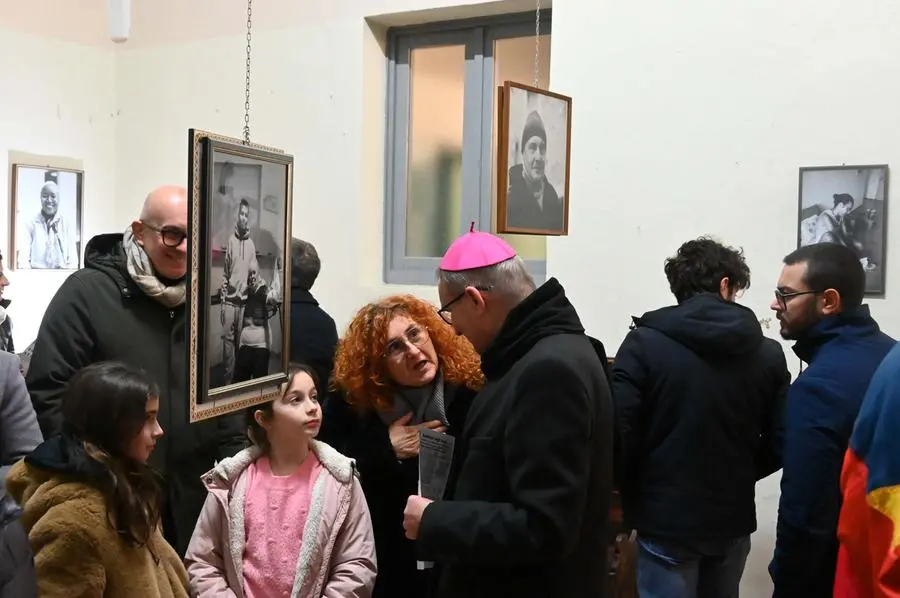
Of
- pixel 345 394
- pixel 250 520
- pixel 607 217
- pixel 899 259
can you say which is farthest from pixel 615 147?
pixel 250 520

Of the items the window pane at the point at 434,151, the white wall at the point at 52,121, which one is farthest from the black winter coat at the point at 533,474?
the white wall at the point at 52,121

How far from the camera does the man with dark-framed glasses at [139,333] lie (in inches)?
101

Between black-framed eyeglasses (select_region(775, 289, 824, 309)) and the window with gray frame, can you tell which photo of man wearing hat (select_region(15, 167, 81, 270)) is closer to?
the window with gray frame

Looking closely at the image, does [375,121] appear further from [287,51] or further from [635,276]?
[635,276]

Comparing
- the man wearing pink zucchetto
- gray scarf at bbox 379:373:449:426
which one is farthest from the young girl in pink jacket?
the man wearing pink zucchetto

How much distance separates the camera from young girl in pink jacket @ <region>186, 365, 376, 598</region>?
2555 millimetres

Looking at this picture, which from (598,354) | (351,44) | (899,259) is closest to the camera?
(598,354)

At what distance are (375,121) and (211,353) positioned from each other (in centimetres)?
291

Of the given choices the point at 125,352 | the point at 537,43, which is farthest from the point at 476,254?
the point at 537,43

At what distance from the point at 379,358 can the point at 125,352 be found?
0.69 m

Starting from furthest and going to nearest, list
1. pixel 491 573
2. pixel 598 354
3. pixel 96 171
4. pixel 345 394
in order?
1. pixel 96 171
2. pixel 345 394
3. pixel 598 354
4. pixel 491 573

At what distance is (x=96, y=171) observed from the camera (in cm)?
548

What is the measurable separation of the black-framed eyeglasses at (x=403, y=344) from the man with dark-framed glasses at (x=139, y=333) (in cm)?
57

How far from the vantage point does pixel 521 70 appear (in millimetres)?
4562
